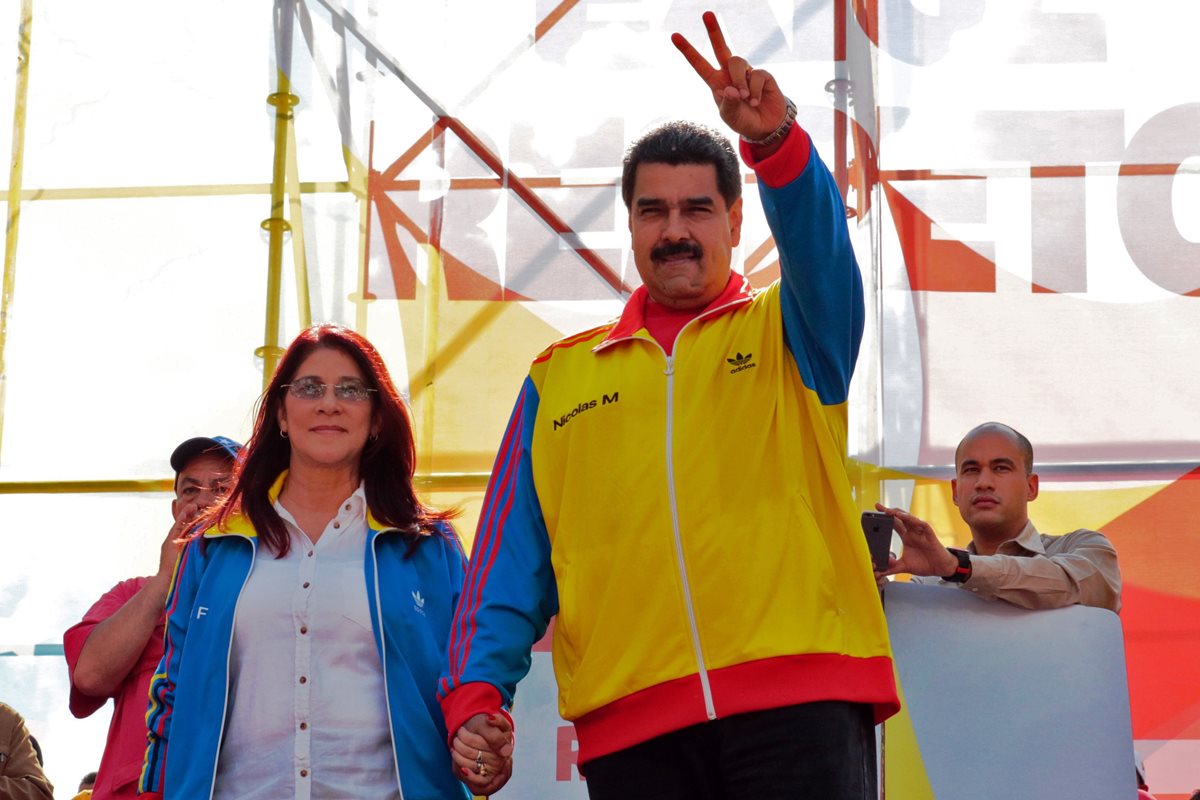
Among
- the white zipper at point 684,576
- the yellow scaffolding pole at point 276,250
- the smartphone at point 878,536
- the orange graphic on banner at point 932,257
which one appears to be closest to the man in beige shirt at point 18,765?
the yellow scaffolding pole at point 276,250

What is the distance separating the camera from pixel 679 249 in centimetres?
206

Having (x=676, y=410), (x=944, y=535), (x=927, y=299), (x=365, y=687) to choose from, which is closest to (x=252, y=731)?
(x=365, y=687)

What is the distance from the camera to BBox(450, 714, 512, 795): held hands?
203 cm

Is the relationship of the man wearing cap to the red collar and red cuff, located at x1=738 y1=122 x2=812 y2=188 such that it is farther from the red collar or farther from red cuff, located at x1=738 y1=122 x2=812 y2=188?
red cuff, located at x1=738 y1=122 x2=812 y2=188

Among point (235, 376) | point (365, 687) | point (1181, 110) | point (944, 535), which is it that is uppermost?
point (1181, 110)

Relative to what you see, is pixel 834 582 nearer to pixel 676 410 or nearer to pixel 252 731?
pixel 676 410

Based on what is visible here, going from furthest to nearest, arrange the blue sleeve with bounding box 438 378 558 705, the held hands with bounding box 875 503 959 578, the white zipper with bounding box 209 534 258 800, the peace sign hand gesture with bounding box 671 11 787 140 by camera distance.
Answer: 1. the held hands with bounding box 875 503 959 578
2. the white zipper with bounding box 209 534 258 800
3. the blue sleeve with bounding box 438 378 558 705
4. the peace sign hand gesture with bounding box 671 11 787 140

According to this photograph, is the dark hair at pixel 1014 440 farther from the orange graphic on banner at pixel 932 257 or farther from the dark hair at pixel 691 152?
the dark hair at pixel 691 152

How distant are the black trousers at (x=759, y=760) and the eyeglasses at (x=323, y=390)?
2.76ft

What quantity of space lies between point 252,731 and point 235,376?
96.8 inches

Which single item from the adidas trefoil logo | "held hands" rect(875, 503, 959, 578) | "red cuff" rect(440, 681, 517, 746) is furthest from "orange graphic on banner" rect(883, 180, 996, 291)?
"red cuff" rect(440, 681, 517, 746)

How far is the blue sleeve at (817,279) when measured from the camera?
190 cm

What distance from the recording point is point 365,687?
226cm

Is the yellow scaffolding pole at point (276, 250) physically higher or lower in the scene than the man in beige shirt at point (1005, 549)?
higher
